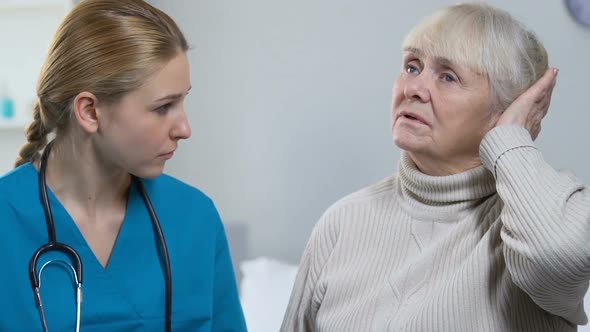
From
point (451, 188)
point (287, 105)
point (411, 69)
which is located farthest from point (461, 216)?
point (287, 105)

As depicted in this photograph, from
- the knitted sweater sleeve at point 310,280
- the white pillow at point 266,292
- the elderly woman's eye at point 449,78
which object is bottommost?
the white pillow at point 266,292

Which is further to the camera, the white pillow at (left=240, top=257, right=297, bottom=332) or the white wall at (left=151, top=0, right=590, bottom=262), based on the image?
the white wall at (left=151, top=0, right=590, bottom=262)

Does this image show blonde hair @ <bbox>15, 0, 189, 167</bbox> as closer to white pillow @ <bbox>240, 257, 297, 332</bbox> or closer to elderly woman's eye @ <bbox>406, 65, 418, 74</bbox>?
elderly woman's eye @ <bbox>406, 65, 418, 74</bbox>

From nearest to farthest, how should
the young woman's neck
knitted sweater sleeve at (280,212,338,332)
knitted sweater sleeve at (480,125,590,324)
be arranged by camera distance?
knitted sweater sleeve at (480,125,590,324)
the young woman's neck
knitted sweater sleeve at (280,212,338,332)

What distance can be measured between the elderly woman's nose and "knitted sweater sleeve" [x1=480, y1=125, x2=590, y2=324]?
0.16 meters

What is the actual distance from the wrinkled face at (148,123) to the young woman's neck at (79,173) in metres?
0.04

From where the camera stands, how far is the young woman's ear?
1404mm

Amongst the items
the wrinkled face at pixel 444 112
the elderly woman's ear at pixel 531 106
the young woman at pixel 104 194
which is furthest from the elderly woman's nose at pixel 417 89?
the young woman at pixel 104 194

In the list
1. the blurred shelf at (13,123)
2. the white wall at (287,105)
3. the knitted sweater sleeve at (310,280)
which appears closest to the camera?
the knitted sweater sleeve at (310,280)

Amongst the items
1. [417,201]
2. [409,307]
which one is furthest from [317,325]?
[417,201]

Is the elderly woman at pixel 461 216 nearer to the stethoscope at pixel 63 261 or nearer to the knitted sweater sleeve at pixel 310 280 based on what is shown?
the knitted sweater sleeve at pixel 310 280

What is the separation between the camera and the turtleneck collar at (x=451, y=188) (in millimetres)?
1473

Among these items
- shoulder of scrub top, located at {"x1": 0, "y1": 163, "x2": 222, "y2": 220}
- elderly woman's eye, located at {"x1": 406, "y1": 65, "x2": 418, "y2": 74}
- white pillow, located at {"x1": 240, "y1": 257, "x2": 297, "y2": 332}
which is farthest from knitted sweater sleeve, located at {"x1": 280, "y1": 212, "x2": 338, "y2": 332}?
white pillow, located at {"x1": 240, "y1": 257, "x2": 297, "y2": 332}

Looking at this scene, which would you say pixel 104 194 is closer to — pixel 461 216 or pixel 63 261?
pixel 63 261
